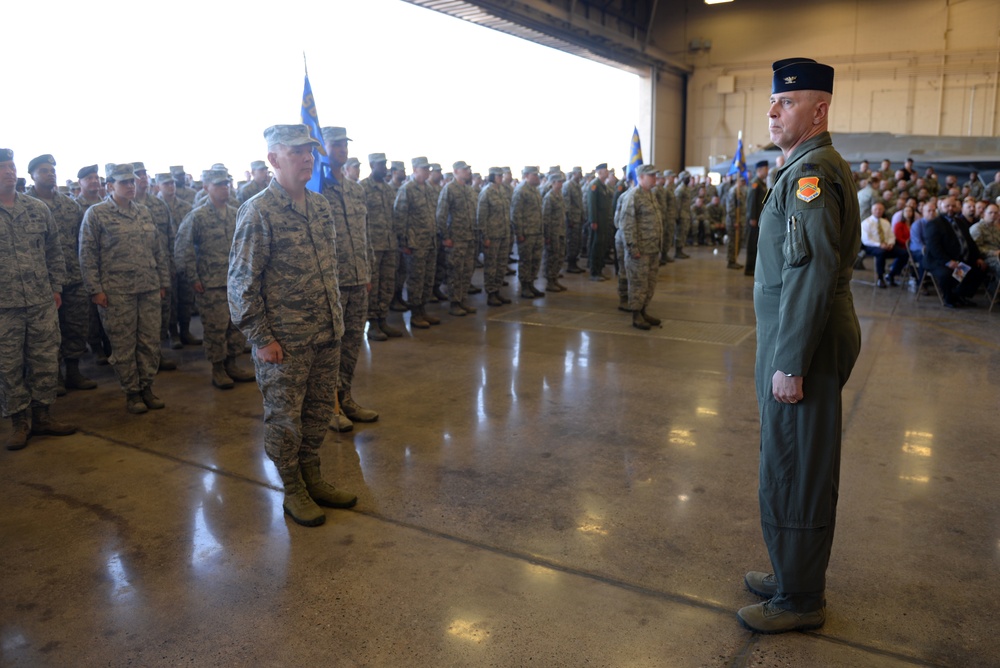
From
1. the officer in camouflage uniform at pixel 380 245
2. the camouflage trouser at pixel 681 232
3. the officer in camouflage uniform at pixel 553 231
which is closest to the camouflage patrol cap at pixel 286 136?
the officer in camouflage uniform at pixel 380 245

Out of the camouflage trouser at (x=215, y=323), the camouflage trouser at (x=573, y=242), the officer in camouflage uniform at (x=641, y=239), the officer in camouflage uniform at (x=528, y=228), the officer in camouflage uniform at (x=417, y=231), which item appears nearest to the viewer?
the camouflage trouser at (x=215, y=323)

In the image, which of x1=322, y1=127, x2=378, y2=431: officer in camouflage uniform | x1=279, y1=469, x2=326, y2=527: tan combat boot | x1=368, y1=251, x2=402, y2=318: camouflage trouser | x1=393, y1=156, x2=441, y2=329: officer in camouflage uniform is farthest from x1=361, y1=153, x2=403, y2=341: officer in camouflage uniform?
x1=279, y1=469, x2=326, y2=527: tan combat boot

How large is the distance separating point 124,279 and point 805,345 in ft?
15.1

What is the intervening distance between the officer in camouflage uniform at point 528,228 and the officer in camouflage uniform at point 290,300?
6.19 metres

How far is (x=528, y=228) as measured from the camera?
9438mm

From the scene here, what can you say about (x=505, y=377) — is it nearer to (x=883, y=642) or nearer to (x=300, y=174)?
(x=300, y=174)

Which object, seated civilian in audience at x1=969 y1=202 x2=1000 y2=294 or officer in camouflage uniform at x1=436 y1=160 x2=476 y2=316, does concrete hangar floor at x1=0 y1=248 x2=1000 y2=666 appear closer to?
officer in camouflage uniform at x1=436 y1=160 x2=476 y2=316

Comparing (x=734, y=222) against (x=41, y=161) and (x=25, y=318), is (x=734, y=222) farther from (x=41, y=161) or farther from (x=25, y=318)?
(x=25, y=318)

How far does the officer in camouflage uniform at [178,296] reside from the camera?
277 inches

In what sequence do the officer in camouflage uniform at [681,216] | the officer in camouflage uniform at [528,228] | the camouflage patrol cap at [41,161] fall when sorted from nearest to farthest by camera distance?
the camouflage patrol cap at [41,161] < the officer in camouflage uniform at [528,228] < the officer in camouflage uniform at [681,216]

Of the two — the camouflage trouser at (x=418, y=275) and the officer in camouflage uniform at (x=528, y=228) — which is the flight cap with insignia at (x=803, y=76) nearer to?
the camouflage trouser at (x=418, y=275)

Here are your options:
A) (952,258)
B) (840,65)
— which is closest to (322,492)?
(952,258)

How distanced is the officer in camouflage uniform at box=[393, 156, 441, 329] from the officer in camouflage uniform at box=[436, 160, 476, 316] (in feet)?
1.03

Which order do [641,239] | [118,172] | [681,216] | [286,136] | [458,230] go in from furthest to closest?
[681,216], [458,230], [641,239], [118,172], [286,136]
